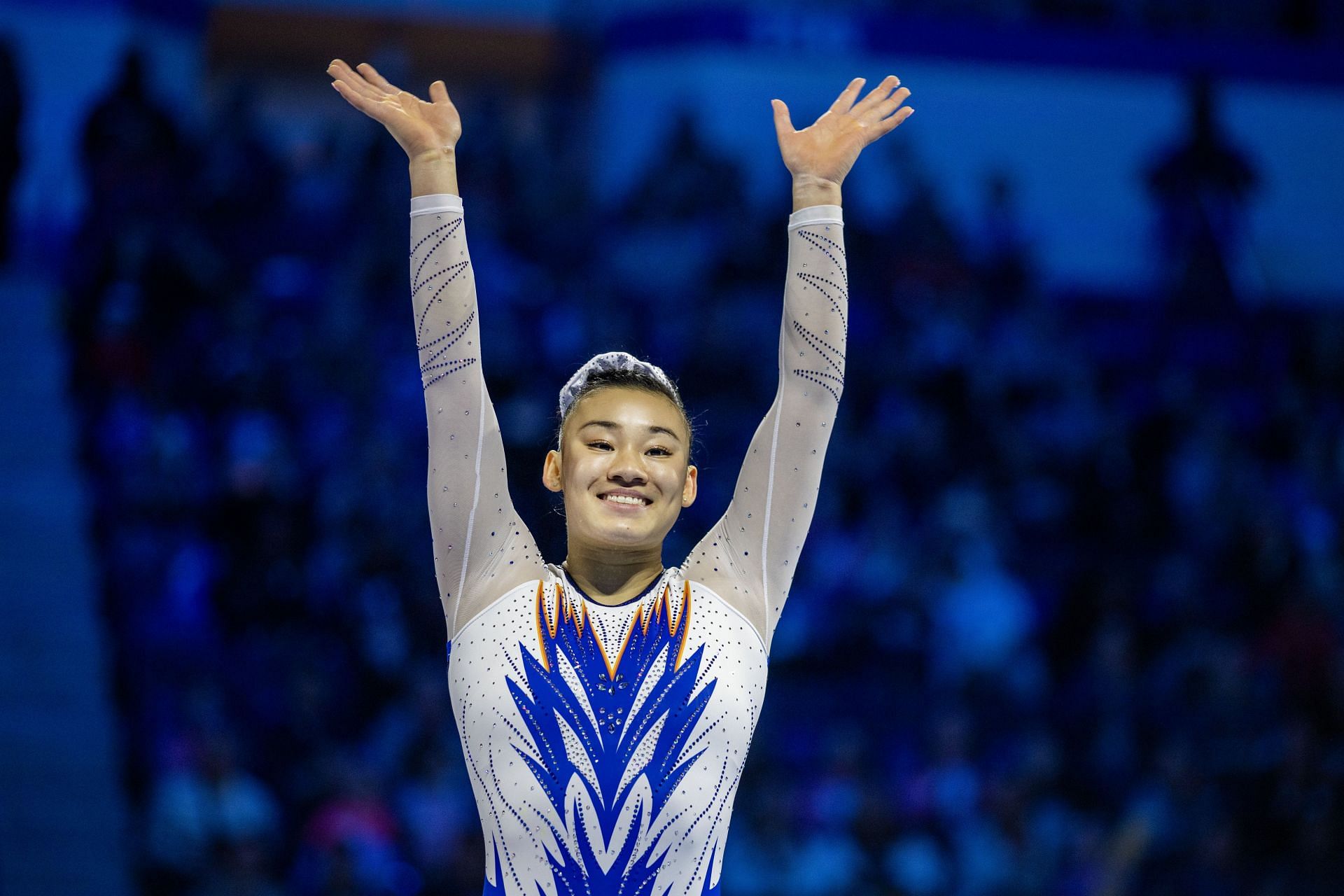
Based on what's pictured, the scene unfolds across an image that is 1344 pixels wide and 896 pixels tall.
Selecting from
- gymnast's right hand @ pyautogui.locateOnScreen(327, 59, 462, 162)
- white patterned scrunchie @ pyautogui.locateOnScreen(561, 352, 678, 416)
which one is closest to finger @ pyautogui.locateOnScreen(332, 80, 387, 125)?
gymnast's right hand @ pyautogui.locateOnScreen(327, 59, 462, 162)

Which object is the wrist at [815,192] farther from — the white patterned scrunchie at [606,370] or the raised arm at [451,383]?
the raised arm at [451,383]

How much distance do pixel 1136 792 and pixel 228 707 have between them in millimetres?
4259

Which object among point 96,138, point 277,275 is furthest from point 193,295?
point 96,138

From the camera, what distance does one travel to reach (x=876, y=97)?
2988 millimetres

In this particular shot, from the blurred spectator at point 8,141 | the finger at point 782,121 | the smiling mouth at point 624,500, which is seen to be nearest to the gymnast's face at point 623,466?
the smiling mouth at point 624,500

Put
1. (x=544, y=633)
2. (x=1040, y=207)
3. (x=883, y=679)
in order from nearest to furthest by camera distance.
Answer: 1. (x=544, y=633)
2. (x=883, y=679)
3. (x=1040, y=207)

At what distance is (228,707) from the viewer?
6.64 meters

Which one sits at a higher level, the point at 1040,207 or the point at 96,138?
the point at 1040,207

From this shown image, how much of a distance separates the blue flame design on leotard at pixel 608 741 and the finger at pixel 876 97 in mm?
1075

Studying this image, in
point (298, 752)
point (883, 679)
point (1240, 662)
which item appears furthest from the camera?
point (1240, 662)

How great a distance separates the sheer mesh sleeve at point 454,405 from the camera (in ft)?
8.87

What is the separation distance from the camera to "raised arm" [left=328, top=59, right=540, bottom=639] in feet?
8.88

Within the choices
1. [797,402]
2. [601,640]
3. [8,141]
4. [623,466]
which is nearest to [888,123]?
[797,402]

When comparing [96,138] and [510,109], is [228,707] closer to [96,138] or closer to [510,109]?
[96,138]
